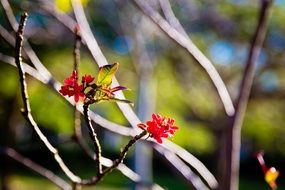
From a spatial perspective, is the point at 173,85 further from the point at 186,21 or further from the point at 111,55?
the point at 186,21

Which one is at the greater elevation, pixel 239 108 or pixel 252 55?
pixel 252 55

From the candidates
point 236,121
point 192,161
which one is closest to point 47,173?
point 192,161

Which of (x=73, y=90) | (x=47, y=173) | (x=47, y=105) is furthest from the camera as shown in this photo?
(x=47, y=105)

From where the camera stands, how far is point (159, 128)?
0.68 meters

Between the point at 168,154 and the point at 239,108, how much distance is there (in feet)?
0.85

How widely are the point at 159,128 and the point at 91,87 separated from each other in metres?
0.09

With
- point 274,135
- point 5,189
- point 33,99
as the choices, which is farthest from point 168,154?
point 274,135

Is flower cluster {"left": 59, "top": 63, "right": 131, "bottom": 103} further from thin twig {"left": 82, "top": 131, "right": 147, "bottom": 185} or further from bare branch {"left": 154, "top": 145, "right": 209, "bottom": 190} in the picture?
bare branch {"left": 154, "top": 145, "right": 209, "bottom": 190}

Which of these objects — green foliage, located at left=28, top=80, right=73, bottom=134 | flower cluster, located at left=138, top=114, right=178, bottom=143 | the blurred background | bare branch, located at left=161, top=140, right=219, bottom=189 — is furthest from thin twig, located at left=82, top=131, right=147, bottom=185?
green foliage, located at left=28, top=80, right=73, bottom=134

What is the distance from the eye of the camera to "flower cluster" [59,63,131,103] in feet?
2.21

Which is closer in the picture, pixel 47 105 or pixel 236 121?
pixel 236 121

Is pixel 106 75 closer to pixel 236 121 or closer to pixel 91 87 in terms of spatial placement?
pixel 91 87

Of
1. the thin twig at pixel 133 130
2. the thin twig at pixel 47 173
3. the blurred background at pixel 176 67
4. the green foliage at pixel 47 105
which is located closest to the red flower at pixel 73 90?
the thin twig at pixel 133 130

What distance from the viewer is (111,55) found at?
5.67 m
